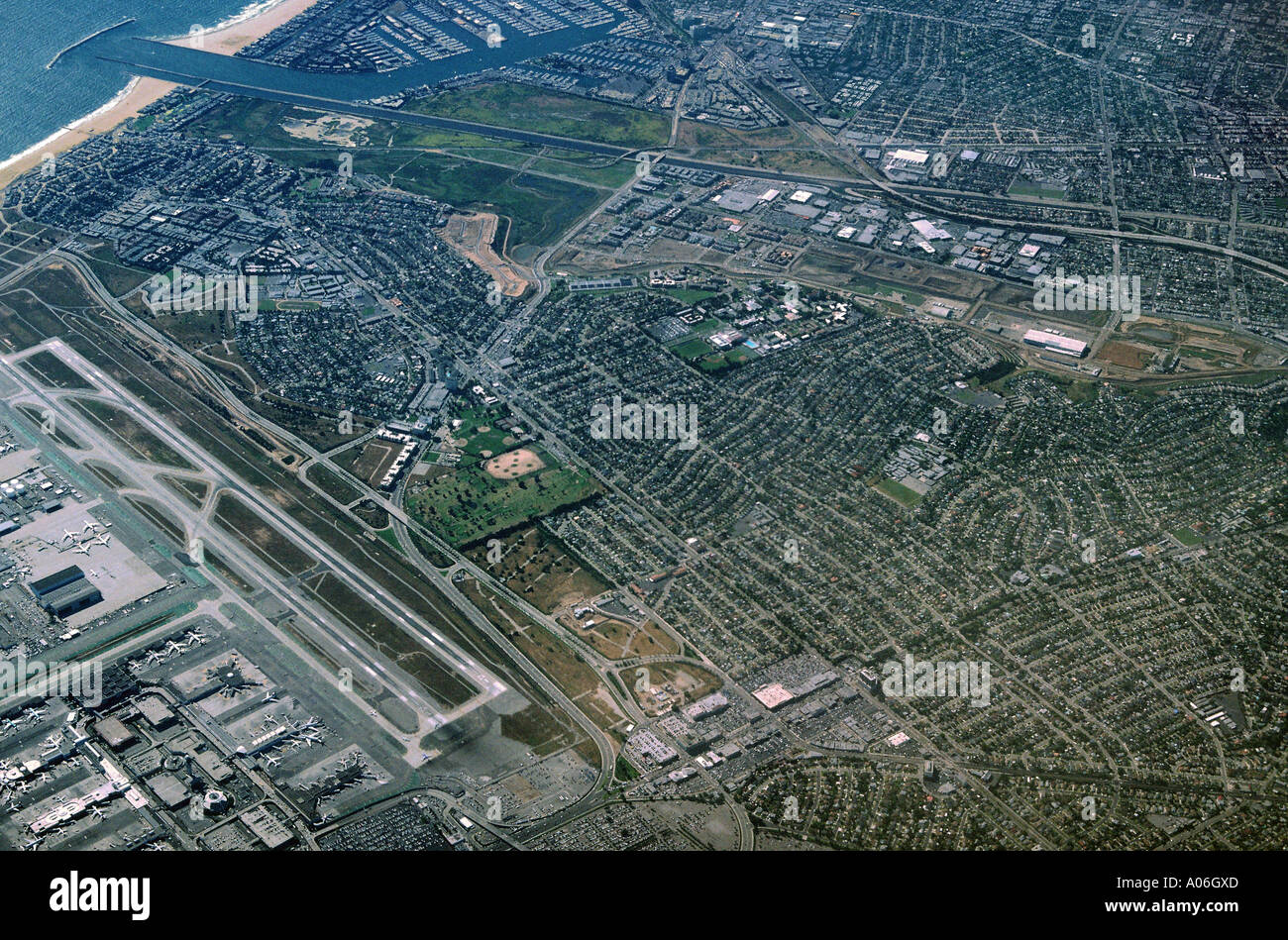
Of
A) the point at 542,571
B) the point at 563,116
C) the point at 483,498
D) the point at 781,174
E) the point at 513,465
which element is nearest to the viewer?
the point at 542,571

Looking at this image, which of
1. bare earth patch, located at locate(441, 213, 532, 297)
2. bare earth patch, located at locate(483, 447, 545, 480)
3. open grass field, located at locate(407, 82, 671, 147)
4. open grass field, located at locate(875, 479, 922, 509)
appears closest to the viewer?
open grass field, located at locate(875, 479, 922, 509)

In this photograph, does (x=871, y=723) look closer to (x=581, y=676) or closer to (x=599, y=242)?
(x=581, y=676)

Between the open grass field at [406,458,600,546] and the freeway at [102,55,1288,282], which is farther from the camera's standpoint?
the freeway at [102,55,1288,282]

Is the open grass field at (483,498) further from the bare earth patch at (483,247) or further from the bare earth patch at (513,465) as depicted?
the bare earth patch at (483,247)

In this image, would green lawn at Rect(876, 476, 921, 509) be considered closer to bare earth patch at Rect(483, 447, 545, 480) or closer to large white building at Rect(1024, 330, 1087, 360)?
large white building at Rect(1024, 330, 1087, 360)

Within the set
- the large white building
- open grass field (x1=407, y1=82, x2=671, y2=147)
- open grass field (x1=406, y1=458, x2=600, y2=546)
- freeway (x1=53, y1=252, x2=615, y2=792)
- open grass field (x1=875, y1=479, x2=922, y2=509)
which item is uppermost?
the large white building

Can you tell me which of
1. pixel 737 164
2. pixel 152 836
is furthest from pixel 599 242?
pixel 152 836

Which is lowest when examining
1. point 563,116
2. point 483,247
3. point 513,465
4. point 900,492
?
point 513,465

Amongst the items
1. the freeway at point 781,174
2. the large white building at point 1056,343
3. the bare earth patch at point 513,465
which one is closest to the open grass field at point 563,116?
the freeway at point 781,174

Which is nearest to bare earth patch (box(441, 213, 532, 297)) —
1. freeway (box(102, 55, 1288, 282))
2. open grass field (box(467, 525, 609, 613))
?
freeway (box(102, 55, 1288, 282))

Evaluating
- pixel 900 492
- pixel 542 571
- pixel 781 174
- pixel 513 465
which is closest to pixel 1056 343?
pixel 900 492

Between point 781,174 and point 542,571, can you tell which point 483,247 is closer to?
point 781,174
